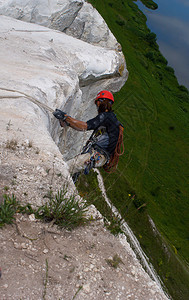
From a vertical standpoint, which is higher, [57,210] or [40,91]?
[57,210]

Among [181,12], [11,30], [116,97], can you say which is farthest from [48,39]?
[181,12]

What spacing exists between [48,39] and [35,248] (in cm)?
1168

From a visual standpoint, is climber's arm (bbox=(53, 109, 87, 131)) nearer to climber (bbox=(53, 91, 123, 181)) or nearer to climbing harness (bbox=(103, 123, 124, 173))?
climber (bbox=(53, 91, 123, 181))

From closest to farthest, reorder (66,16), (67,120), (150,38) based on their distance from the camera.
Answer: (67,120) → (66,16) → (150,38)

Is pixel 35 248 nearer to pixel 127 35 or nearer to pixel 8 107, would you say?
pixel 8 107

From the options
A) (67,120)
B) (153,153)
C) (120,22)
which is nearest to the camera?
(67,120)

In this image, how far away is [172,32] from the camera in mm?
138500

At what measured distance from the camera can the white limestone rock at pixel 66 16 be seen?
16288mm

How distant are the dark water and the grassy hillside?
17.7 meters

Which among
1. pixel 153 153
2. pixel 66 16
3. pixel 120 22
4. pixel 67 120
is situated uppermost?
pixel 67 120

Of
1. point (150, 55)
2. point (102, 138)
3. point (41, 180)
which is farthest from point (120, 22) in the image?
point (41, 180)

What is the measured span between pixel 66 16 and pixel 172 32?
456 feet

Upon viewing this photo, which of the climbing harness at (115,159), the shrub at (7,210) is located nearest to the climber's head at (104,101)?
the climbing harness at (115,159)

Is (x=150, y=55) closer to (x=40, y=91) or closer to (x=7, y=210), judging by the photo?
(x=40, y=91)
